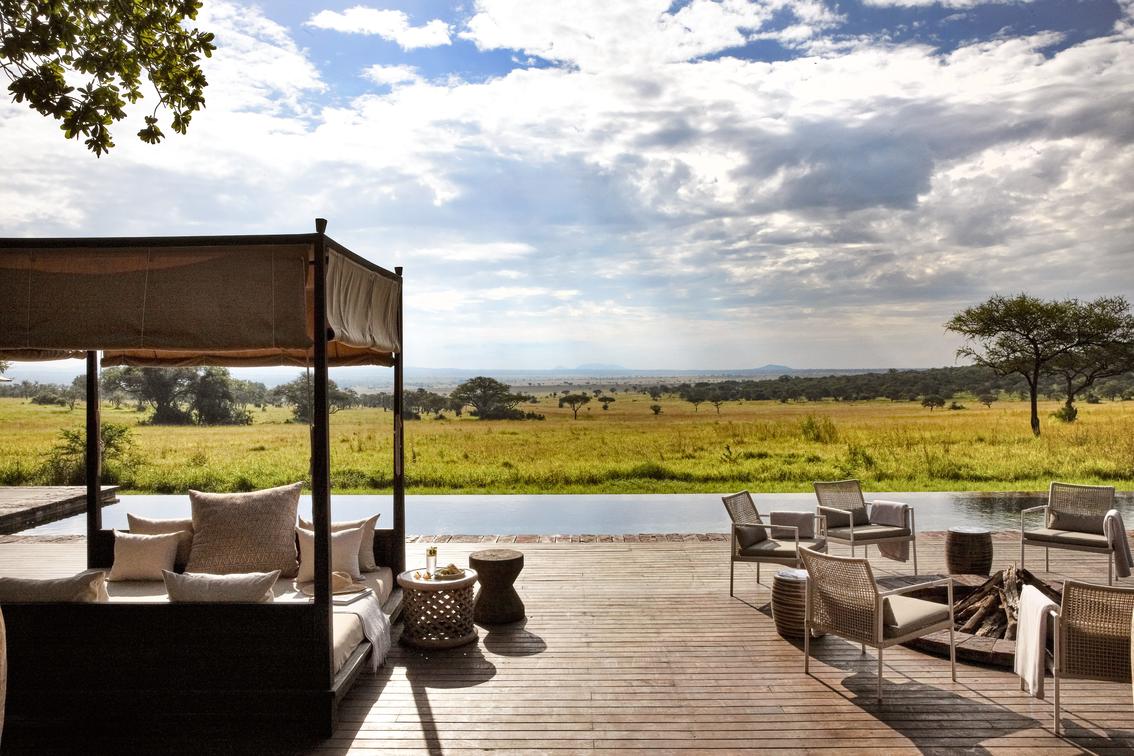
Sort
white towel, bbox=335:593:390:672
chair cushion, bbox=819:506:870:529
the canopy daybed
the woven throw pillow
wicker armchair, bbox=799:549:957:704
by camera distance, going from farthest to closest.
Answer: chair cushion, bbox=819:506:870:529 < the woven throw pillow < white towel, bbox=335:593:390:672 < wicker armchair, bbox=799:549:957:704 < the canopy daybed

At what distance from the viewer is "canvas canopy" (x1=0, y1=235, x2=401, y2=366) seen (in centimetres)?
380

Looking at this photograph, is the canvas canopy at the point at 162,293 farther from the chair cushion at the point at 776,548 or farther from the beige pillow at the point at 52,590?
the chair cushion at the point at 776,548

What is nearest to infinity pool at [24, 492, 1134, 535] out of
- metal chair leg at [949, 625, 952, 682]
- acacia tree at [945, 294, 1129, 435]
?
metal chair leg at [949, 625, 952, 682]

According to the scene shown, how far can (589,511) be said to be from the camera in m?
14.4

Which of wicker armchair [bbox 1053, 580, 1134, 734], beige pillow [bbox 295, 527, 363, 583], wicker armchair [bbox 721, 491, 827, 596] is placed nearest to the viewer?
wicker armchair [bbox 1053, 580, 1134, 734]

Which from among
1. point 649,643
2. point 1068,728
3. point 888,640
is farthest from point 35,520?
point 1068,728

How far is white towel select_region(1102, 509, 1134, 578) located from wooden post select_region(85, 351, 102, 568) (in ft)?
25.6

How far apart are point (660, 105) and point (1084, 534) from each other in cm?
949

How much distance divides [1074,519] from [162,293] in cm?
721

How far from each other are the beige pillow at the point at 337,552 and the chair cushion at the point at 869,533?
3.99 m

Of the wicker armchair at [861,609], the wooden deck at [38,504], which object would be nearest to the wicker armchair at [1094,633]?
the wicker armchair at [861,609]

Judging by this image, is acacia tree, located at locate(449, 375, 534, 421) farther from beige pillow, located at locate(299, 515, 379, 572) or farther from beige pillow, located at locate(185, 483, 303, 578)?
beige pillow, located at locate(185, 483, 303, 578)

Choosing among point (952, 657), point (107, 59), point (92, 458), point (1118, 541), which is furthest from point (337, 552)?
point (1118, 541)

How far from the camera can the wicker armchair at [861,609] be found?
13.3 feet
